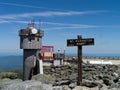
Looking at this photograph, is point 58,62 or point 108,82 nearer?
point 108,82

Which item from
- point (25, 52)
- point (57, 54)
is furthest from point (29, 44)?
point (57, 54)

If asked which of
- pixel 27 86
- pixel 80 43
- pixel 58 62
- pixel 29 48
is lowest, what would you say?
pixel 27 86

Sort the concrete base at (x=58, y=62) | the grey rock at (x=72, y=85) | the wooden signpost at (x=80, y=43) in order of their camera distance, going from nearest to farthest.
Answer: the grey rock at (x=72, y=85) < the wooden signpost at (x=80, y=43) < the concrete base at (x=58, y=62)

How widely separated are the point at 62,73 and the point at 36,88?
34.6 feet

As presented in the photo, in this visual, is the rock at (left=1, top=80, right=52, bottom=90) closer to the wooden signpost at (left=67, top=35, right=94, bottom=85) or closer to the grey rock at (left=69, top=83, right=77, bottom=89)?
the grey rock at (left=69, top=83, right=77, bottom=89)

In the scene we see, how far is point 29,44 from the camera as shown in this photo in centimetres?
2816

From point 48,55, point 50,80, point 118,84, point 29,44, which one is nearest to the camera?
point 118,84

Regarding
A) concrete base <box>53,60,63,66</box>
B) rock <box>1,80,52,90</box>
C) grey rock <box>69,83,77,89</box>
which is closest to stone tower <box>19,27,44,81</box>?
concrete base <box>53,60,63,66</box>

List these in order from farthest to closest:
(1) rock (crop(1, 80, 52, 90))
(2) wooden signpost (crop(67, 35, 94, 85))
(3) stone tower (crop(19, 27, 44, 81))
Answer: (3) stone tower (crop(19, 27, 44, 81)), (2) wooden signpost (crop(67, 35, 94, 85)), (1) rock (crop(1, 80, 52, 90))

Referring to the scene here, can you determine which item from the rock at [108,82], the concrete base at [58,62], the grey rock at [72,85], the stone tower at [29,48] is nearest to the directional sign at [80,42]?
the grey rock at [72,85]

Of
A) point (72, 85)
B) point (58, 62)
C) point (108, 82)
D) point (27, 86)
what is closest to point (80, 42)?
point (72, 85)

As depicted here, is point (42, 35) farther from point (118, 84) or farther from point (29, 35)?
point (118, 84)

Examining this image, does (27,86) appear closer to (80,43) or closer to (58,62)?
(80,43)

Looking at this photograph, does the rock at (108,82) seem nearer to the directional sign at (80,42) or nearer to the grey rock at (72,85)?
the grey rock at (72,85)
